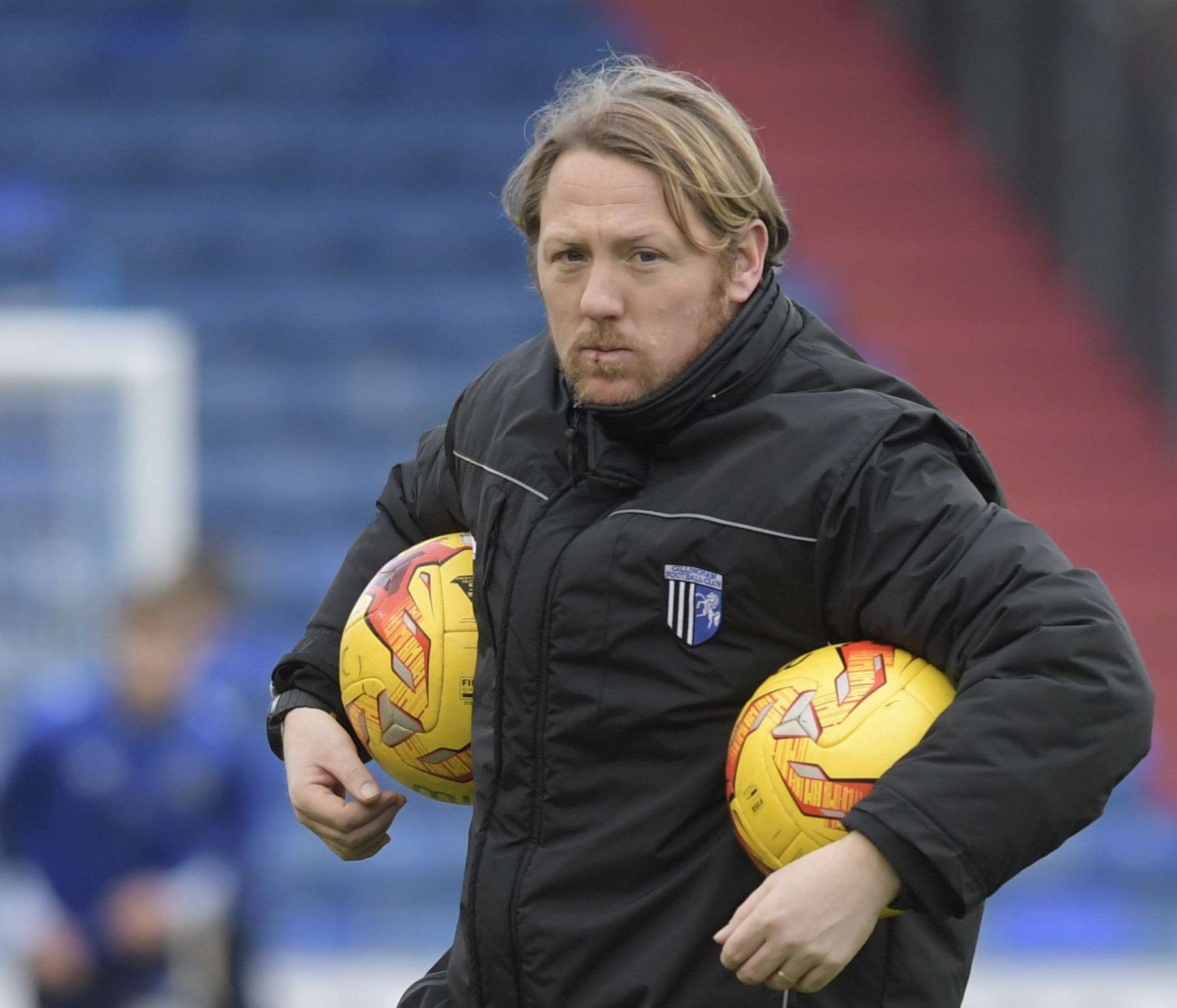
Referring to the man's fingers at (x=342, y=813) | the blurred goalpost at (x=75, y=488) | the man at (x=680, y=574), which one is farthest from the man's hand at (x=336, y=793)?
the blurred goalpost at (x=75, y=488)

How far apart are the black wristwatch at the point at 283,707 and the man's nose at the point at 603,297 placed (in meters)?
0.84

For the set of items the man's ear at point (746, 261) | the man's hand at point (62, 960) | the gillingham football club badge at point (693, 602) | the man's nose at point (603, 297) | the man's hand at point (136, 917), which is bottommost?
the man's hand at point (62, 960)

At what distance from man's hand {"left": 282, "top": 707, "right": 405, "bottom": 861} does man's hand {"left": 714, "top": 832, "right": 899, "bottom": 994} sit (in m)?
0.69

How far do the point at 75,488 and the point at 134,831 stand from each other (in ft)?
7.96

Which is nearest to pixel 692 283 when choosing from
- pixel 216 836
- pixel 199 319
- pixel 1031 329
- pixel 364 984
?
pixel 216 836

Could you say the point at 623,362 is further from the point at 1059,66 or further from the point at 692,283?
the point at 1059,66

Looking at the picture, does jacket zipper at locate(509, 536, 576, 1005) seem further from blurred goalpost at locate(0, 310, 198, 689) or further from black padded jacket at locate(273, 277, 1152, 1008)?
blurred goalpost at locate(0, 310, 198, 689)

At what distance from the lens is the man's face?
2.68 metres

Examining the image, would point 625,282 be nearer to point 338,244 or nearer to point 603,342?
point 603,342

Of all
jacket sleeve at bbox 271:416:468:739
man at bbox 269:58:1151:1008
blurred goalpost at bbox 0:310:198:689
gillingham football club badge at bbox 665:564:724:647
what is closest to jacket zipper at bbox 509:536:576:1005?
man at bbox 269:58:1151:1008

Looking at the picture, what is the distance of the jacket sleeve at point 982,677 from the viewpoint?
7.88ft

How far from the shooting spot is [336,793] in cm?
303

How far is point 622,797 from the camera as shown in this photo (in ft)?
8.79

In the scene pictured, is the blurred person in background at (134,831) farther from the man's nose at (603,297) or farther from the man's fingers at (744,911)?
the man's fingers at (744,911)
